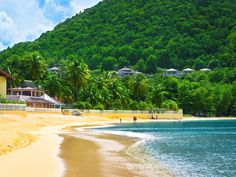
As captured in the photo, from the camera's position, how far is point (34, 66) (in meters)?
104

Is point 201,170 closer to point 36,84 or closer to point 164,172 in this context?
point 164,172

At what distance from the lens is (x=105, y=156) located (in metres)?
26.0

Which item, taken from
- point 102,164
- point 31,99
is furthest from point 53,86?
point 102,164

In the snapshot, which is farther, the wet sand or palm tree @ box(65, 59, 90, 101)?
palm tree @ box(65, 59, 90, 101)

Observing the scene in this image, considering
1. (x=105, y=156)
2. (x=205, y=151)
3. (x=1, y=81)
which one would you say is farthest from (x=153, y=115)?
(x=105, y=156)

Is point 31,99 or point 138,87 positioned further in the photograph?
point 138,87

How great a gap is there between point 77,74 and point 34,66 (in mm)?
10432

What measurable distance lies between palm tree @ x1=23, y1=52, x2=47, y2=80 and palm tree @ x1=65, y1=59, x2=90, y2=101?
6.02 m

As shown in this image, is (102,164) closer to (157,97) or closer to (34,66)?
(34,66)

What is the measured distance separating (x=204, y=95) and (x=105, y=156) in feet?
380

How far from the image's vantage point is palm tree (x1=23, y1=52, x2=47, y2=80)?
103m

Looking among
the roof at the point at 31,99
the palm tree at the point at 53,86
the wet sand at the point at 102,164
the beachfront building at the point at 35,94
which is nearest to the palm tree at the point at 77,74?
the palm tree at the point at 53,86

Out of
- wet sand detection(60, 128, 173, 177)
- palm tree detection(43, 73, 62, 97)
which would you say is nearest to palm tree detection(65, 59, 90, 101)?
palm tree detection(43, 73, 62, 97)

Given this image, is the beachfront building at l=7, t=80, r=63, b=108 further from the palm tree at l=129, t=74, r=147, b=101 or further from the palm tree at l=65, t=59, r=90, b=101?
the palm tree at l=129, t=74, r=147, b=101
